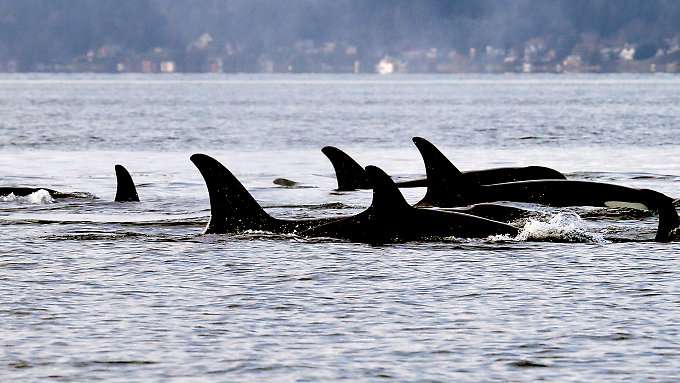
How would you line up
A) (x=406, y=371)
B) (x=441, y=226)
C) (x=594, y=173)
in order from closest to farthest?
(x=406, y=371)
(x=441, y=226)
(x=594, y=173)

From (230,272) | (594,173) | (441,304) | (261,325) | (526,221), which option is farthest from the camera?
A: (594,173)

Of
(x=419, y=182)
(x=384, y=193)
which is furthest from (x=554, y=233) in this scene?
(x=419, y=182)

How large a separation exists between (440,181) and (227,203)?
4876mm

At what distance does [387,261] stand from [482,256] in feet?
3.99

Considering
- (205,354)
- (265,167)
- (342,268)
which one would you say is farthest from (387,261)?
(265,167)

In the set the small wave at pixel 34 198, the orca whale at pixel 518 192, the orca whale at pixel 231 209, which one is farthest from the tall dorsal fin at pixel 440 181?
the small wave at pixel 34 198

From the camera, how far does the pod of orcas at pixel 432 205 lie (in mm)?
19406

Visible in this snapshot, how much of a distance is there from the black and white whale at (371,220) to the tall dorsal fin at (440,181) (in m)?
3.70

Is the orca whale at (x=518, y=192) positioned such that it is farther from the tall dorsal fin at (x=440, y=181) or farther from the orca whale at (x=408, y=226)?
the orca whale at (x=408, y=226)

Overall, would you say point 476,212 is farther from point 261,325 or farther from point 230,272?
point 261,325

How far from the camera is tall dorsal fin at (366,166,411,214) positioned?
18.0m

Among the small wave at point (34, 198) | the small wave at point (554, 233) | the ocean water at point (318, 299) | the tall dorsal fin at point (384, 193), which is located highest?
the tall dorsal fin at point (384, 193)

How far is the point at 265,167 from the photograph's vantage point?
43.2 metres

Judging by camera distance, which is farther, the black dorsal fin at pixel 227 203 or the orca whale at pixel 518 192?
the orca whale at pixel 518 192
